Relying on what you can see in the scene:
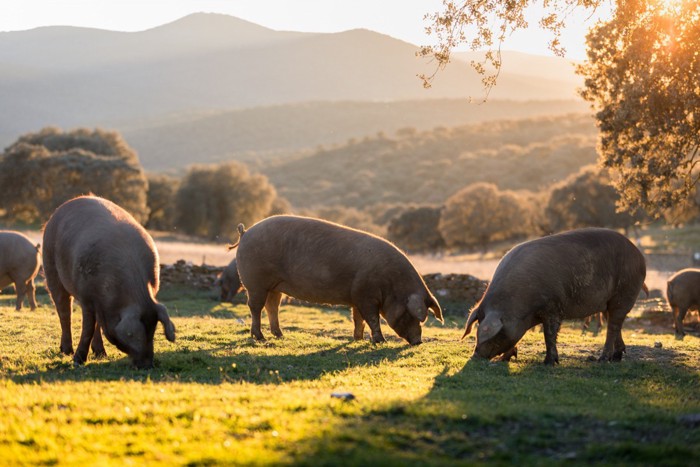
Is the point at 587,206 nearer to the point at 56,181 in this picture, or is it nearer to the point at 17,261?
the point at 56,181

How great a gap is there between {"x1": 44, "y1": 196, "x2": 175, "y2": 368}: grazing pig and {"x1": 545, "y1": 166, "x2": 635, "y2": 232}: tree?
57.2 meters

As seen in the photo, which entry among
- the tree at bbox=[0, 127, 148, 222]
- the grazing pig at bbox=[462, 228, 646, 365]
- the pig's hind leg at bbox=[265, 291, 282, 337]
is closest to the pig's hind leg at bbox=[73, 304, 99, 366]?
the pig's hind leg at bbox=[265, 291, 282, 337]

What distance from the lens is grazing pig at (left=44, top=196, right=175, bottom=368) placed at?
1052 cm

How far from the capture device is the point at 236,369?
11.1 m

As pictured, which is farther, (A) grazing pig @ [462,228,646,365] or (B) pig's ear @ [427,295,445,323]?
(B) pig's ear @ [427,295,445,323]

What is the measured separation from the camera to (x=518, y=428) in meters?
7.49

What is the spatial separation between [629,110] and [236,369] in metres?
9.48

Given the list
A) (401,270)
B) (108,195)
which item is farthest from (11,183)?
(401,270)

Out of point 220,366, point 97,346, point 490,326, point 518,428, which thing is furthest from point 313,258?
point 518,428

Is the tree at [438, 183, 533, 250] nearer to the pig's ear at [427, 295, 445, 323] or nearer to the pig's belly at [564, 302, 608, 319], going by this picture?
the pig's ear at [427, 295, 445, 323]

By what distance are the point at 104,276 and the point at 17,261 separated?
11.4 m

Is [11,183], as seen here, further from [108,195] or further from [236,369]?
[236,369]

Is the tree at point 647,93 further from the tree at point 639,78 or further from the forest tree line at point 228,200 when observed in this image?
the forest tree line at point 228,200

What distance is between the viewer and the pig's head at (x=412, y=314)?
14156 mm
